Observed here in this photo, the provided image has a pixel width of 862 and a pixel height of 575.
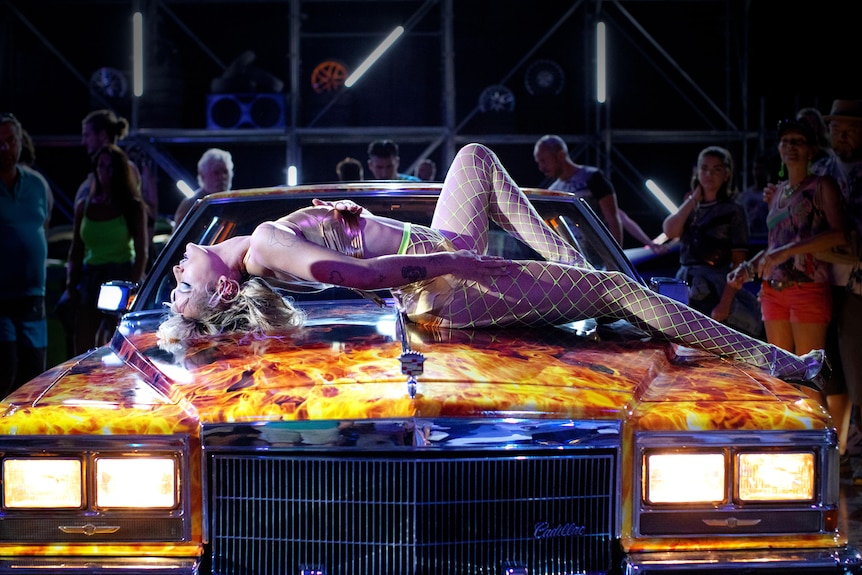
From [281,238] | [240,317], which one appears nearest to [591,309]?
[281,238]

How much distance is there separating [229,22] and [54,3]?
2.56 meters

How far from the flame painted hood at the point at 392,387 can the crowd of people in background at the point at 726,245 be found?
253cm

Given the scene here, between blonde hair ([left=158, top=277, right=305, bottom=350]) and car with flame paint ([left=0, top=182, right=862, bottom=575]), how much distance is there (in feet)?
2.10

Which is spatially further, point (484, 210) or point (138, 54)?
point (138, 54)

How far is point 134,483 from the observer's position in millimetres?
2250

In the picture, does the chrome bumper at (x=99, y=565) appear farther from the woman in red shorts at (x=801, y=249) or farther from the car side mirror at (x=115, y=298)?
the woman in red shorts at (x=801, y=249)

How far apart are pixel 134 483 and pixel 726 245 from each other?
446cm

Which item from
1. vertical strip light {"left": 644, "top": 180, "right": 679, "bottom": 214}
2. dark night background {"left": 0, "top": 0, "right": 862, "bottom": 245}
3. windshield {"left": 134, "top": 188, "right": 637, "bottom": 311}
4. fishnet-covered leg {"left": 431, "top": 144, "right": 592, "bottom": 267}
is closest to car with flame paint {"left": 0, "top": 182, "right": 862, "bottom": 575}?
fishnet-covered leg {"left": 431, "top": 144, "right": 592, "bottom": 267}

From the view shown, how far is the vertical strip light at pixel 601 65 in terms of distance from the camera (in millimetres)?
12578

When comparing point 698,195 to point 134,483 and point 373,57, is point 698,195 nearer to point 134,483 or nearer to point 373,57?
point 134,483

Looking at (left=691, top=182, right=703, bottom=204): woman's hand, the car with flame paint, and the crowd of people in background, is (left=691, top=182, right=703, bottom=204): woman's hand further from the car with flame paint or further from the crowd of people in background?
the car with flame paint

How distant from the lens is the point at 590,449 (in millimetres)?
2223

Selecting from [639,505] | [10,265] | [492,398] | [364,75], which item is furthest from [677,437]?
[364,75]

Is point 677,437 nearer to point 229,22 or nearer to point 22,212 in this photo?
point 22,212
